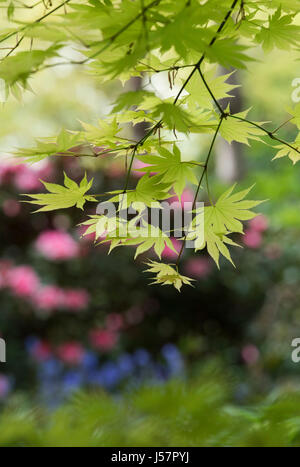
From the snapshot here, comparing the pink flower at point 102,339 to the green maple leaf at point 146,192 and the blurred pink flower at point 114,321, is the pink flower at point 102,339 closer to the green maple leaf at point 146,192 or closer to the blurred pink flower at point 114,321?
the blurred pink flower at point 114,321

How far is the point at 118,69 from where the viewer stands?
0.59m

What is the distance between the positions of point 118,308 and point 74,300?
15.1 inches

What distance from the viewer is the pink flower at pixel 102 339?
3.09 m

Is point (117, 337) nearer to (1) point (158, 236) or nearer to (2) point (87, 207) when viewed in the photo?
(2) point (87, 207)

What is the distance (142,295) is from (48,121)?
6.19m

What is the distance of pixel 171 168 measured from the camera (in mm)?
782

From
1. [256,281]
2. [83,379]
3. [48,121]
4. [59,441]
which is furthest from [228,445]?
[48,121]

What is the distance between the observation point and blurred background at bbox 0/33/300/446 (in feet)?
9.67

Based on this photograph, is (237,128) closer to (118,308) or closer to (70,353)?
(70,353)

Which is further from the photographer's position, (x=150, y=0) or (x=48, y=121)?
(x=48, y=121)

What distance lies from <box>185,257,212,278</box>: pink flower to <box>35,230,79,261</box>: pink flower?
0.80 meters

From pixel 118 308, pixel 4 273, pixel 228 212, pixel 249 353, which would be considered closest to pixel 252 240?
pixel 249 353

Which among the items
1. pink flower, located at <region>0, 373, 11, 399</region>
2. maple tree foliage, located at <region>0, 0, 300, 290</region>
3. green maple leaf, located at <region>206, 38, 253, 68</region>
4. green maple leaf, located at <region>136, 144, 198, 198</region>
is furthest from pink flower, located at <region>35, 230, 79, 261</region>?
green maple leaf, located at <region>206, 38, 253, 68</region>

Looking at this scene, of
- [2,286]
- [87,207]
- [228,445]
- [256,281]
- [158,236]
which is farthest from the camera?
[256,281]
